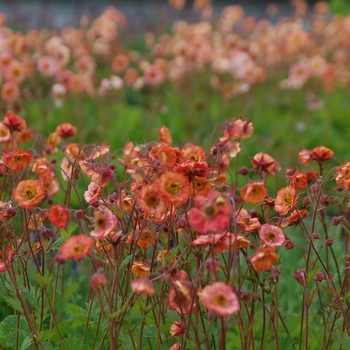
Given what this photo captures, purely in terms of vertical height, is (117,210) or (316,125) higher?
(117,210)

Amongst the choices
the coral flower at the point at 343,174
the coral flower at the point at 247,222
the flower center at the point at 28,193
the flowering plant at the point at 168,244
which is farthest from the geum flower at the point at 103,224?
the coral flower at the point at 343,174

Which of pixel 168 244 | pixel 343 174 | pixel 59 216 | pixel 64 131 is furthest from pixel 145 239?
pixel 64 131

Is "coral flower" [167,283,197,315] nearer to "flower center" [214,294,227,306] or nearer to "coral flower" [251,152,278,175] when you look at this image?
"flower center" [214,294,227,306]

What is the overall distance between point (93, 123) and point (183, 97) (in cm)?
95

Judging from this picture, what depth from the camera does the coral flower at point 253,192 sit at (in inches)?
60.8

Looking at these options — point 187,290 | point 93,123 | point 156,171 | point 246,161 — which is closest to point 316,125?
point 246,161

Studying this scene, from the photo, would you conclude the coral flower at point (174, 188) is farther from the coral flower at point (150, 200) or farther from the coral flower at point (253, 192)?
the coral flower at point (253, 192)

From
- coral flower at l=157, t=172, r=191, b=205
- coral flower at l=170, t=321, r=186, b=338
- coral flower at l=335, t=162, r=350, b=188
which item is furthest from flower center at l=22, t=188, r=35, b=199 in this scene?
coral flower at l=335, t=162, r=350, b=188

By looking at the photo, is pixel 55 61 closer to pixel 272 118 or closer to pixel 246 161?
pixel 246 161

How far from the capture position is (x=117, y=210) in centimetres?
171

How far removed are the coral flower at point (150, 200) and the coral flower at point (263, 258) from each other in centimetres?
22

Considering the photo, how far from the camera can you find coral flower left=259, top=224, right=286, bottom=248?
1.60 m

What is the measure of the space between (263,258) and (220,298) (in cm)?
20

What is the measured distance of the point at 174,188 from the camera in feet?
4.85
